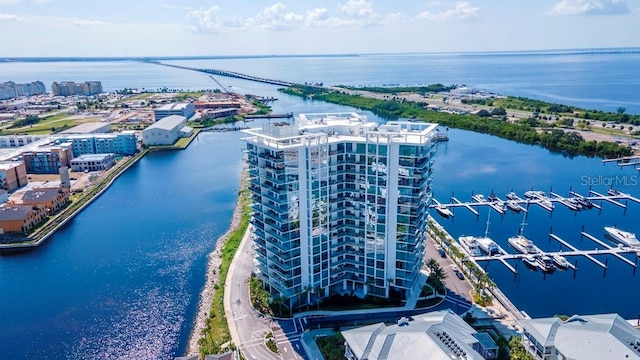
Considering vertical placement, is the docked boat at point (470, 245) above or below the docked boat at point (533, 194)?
below

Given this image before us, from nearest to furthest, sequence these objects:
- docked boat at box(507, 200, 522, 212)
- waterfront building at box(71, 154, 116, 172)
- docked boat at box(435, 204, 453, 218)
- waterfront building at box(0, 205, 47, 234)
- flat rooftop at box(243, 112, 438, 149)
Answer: flat rooftop at box(243, 112, 438, 149) → waterfront building at box(0, 205, 47, 234) → docked boat at box(435, 204, 453, 218) → docked boat at box(507, 200, 522, 212) → waterfront building at box(71, 154, 116, 172)

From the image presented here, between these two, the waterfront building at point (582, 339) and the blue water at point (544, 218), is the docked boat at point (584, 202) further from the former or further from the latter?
the waterfront building at point (582, 339)

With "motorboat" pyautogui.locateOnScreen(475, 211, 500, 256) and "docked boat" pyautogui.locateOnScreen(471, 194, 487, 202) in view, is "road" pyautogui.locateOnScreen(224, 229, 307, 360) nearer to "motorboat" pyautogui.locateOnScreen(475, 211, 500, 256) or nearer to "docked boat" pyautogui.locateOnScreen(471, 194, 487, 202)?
"motorboat" pyautogui.locateOnScreen(475, 211, 500, 256)

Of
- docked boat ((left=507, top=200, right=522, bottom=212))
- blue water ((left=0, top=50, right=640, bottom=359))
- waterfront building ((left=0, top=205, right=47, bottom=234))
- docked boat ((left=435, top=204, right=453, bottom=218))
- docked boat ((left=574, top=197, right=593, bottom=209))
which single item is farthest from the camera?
docked boat ((left=574, top=197, right=593, bottom=209))

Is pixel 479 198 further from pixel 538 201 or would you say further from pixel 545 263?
pixel 545 263

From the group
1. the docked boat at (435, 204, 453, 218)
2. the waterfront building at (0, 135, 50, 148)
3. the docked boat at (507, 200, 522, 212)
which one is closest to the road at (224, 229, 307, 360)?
the docked boat at (435, 204, 453, 218)

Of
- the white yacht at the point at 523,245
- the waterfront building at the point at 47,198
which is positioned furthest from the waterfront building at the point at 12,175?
the white yacht at the point at 523,245
